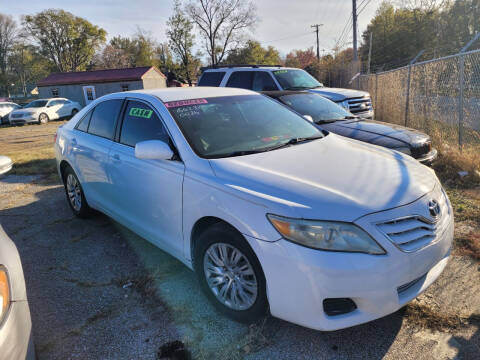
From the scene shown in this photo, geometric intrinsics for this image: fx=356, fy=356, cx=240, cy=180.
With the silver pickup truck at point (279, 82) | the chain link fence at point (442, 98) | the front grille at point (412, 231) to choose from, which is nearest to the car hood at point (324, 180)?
the front grille at point (412, 231)

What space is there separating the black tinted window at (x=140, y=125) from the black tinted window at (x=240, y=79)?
6.09 meters

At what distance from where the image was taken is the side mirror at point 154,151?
2.83m

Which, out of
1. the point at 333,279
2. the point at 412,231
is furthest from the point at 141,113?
the point at 412,231

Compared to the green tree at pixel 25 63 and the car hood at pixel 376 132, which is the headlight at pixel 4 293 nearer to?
the car hood at pixel 376 132

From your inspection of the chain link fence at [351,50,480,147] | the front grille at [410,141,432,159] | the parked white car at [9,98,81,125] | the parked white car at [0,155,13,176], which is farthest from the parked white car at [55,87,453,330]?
the parked white car at [9,98,81,125]

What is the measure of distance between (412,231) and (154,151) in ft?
6.37

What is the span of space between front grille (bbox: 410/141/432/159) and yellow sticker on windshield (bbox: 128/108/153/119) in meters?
3.82

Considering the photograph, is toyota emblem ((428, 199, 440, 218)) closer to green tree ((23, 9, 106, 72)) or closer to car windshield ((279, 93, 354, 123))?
car windshield ((279, 93, 354, 123))

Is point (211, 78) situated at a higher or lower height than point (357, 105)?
higher

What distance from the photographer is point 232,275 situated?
2.53 m

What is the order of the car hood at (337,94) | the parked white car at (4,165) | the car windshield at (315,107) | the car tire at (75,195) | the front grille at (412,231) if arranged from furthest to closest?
the car hood at (337,94), the car windshield at (315,107), the car tire at (75,195), the parked white car at (4,165), the front grille at (412,231)

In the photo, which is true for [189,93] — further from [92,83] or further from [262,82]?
[92,83]

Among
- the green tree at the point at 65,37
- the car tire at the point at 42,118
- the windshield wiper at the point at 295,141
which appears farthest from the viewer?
the green tree at the point at 65,37

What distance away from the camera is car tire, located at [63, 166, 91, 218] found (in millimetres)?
4590
